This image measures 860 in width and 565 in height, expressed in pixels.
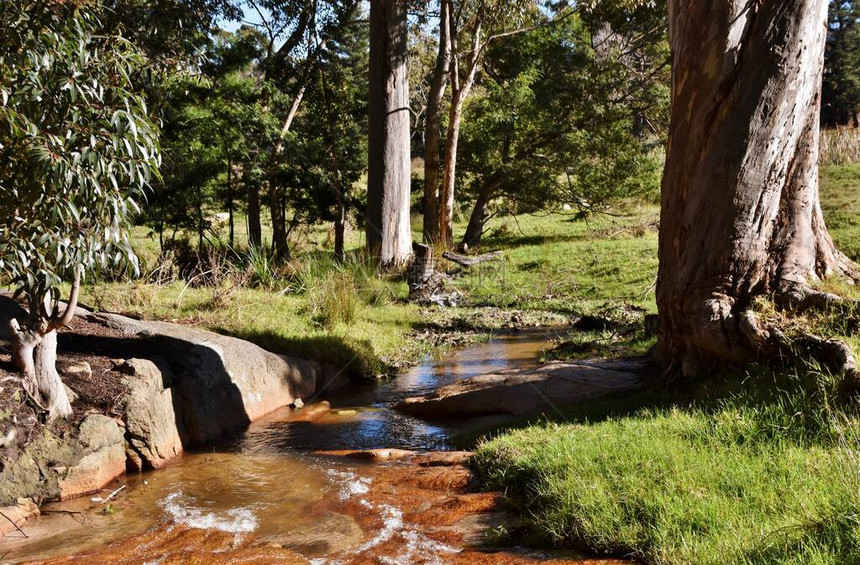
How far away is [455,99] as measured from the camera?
58.4 feet

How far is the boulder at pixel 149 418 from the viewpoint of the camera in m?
5.75

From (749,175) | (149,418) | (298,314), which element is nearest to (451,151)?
(298,314)

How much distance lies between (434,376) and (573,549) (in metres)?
5.30

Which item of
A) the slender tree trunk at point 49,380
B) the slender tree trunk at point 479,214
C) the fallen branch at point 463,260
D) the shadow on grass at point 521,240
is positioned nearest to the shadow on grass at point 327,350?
the slender tree trunk at point 49,380

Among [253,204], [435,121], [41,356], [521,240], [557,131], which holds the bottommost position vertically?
[41,356]

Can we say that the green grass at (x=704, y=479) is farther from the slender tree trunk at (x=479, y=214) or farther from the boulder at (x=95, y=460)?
the slender tree trunk at (x=479, y=214)

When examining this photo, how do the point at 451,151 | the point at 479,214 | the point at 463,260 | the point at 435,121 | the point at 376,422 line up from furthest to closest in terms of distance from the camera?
the point at 479,214 → the point at 451,151 → the point at 435,121 → the point at 463,260 → the point at 376,422

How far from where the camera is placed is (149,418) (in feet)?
19.2

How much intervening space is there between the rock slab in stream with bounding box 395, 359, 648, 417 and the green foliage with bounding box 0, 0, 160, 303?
345 centimetres

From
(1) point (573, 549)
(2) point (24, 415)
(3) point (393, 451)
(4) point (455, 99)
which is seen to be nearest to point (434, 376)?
(3) point (393, 451)

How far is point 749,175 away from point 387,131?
9.66 m

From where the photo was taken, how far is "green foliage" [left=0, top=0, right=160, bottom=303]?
171 inches

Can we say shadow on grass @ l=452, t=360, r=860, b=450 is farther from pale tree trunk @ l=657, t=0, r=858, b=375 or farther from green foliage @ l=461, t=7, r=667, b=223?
green foliage @ l=461, t=7, r=667, b=223

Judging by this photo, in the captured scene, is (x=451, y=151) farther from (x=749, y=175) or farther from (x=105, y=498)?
(x=105, y=498)
